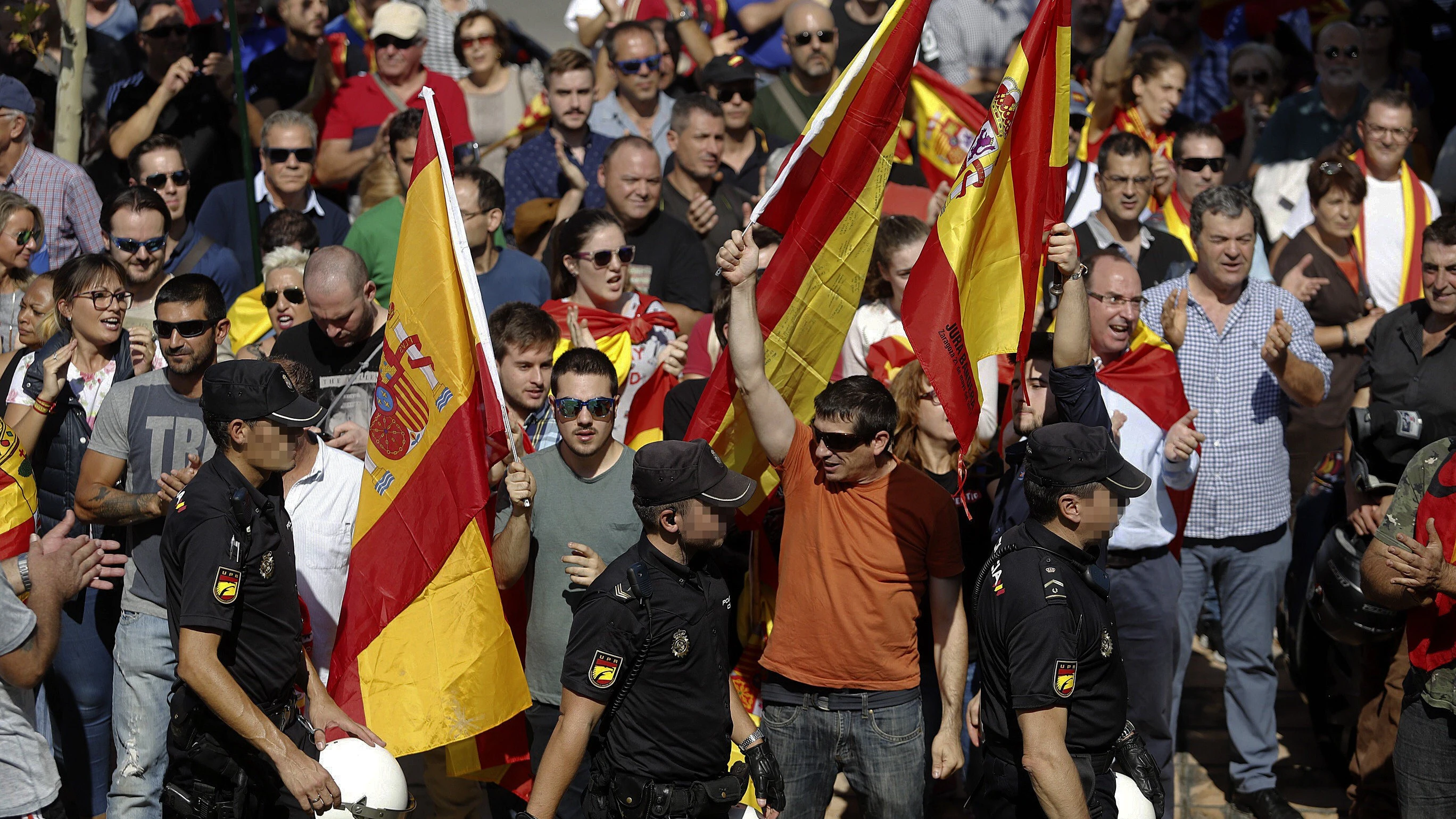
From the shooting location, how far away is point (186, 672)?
4438 mm

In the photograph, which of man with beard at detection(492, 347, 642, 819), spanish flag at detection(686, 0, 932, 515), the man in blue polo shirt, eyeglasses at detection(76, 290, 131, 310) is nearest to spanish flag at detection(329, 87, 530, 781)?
man with beard at detection(492, 347, 642, 819)

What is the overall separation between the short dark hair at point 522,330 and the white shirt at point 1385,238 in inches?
177

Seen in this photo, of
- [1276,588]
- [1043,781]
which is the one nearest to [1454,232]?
[1276,588]

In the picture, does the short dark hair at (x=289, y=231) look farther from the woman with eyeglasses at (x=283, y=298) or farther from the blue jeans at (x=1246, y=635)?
the blue jeans at (x=1246, y=635)

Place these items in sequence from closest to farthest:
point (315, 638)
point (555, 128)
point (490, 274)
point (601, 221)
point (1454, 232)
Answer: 1. point (315, 638)
2. point (1454, 232)
3. point (601, 221)
4. point (490, 274)
5. point (555, 128)

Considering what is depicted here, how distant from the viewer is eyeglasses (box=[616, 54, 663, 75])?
8992 mm

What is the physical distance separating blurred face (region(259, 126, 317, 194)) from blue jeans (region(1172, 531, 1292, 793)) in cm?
513

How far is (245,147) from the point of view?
8055 millimetres

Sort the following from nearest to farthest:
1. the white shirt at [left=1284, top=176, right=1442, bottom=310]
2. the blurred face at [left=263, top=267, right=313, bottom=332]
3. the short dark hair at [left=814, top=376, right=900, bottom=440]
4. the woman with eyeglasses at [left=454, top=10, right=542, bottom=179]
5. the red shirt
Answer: the short dark hair at [left=814, top=376, right=900, bottom=440] < the blurred face at [left=263, top=267, right=313, bottom=332] < the white shirt at [left=1284, top=176, right=1442, bottom=310] < the red shirt < the woman with eyeglasses at [left=454, top=10, right=542, bottom=179]

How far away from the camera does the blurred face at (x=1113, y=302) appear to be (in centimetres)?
610

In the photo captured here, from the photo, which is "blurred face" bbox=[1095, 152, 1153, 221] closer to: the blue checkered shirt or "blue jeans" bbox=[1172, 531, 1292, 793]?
the blue checkered shirt

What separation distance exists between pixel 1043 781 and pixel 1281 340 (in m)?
2.83

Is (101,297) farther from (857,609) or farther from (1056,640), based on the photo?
(1056,640)

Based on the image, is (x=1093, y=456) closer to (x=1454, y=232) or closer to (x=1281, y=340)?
(x=1281, y=340)
